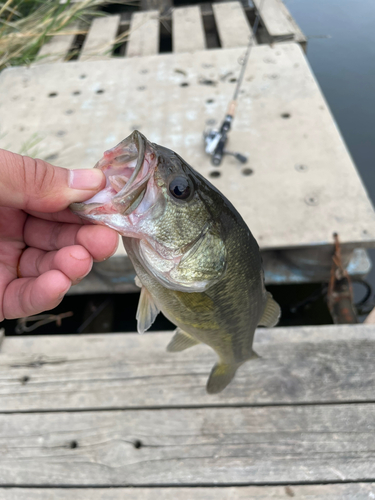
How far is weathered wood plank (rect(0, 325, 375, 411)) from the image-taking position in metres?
1.75

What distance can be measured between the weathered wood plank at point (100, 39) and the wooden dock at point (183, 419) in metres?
3.85

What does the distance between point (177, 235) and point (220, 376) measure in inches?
36.1

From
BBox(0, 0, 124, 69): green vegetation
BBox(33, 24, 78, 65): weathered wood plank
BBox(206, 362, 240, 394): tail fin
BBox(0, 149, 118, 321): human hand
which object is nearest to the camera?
BBox(0, 149, 118, 321): human hand

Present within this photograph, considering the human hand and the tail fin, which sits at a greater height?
the human hand

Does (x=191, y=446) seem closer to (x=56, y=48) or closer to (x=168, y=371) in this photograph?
(x=168, y=371)

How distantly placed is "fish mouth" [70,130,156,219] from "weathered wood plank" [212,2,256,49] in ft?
13.3

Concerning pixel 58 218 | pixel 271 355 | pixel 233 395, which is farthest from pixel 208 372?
pixel 58 218

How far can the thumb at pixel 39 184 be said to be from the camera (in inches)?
40.1

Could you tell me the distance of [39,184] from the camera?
3.47 ft

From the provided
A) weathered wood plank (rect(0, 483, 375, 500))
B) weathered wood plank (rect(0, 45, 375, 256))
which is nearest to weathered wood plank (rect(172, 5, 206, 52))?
weathered wood plank (rect(0, 45, 375, 256))

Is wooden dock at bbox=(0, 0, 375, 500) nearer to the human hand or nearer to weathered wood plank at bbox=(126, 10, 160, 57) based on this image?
the human hand

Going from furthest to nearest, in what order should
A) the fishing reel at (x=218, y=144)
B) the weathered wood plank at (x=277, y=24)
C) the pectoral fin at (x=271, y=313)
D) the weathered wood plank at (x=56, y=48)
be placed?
the weathered wood plank at (x=56, y=48), the weathered wood plank at (x=277, y=24), the fishing reel at (x=218, y=144), the pectoral fin at (x=271, y=313)

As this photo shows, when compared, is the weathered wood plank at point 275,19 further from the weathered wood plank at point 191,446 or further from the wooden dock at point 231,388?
the weathered wood plank at point 191,446

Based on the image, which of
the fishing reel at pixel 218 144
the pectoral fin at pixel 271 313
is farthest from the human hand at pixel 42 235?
the fishing reel at pixel 218 144
